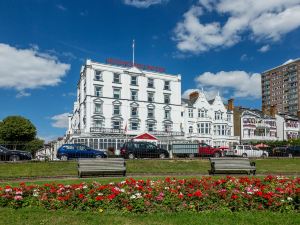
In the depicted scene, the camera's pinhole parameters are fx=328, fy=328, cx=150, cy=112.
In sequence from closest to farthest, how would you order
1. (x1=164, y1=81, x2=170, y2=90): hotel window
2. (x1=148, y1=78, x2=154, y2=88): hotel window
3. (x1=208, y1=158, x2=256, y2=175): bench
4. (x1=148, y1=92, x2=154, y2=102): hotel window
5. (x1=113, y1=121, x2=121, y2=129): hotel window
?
(x1=208, y1=158, x2=256, y2=175): bench < (x1=113, y1=121, x2=121, y2=129): hotel window < (x1=148, y1=92, x2=154, y2=102): hotel window < (x1=148, y1=78, x2=154, y2=88): hotel window < (x1=164, y1=81, x2=170, y2=90): hotel window

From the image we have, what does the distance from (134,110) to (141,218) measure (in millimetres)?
53642

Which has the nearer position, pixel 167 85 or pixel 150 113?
pixel 150 113

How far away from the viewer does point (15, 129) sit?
7288cm

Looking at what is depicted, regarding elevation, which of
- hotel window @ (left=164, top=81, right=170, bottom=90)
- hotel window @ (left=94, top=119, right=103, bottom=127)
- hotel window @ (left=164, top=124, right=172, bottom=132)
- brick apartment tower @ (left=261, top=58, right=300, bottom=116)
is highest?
brick apartment tower @ (left=261, top=58, right=300, bottom=116)

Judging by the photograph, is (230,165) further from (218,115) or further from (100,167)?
(218,115)

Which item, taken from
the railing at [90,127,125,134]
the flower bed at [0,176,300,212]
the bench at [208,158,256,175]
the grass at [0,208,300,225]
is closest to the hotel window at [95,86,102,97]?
the railing at [90,127,125,134]

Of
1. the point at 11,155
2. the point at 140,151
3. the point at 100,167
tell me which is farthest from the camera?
the point at 140,151

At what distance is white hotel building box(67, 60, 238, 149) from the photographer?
55.5 metres

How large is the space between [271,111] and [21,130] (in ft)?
204

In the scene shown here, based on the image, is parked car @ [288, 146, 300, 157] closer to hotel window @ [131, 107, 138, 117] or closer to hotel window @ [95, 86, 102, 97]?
hotel window @ [131, 107, 138, 117]

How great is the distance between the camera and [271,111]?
283ft

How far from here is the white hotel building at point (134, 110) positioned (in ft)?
182

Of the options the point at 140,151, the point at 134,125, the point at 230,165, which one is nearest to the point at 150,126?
the point at 134,125

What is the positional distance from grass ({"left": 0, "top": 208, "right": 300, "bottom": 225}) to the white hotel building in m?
44.5
